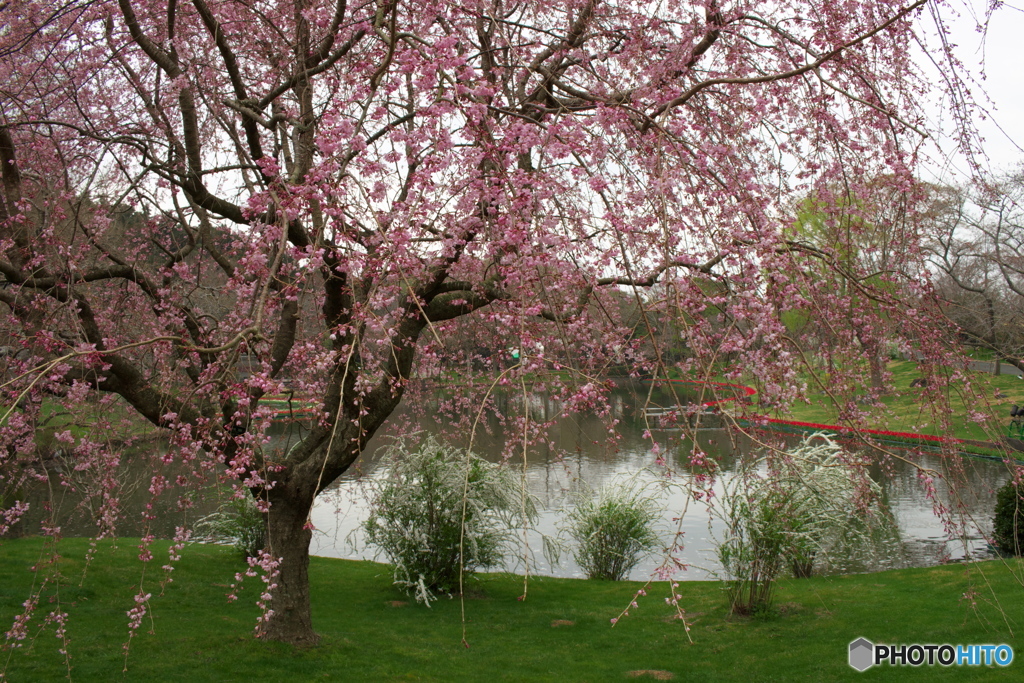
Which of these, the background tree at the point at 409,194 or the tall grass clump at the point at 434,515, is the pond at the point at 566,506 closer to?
the tall grass clump at the point at 434,515

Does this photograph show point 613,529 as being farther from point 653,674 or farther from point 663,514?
point 653,674

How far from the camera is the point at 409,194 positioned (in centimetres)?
313

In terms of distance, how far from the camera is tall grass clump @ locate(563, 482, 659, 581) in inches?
350

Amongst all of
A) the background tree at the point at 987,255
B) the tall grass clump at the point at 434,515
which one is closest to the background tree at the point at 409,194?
the tall grass clump at the point at 434,515

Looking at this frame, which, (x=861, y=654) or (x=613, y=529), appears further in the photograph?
(x=613, y=529)

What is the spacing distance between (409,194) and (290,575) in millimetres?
3691

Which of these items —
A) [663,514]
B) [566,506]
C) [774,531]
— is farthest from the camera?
[566,506]

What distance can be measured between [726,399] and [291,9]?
4315 millimetres

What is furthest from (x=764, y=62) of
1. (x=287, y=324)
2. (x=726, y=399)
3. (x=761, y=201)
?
(x=287, y=324)

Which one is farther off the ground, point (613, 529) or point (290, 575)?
point (613, 529)

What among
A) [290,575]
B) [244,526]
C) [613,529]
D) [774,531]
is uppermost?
[774,531]

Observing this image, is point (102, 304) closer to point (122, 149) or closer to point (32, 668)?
point (122, 149)

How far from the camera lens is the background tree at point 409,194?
109 inches

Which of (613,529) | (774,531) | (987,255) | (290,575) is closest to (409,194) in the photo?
(290,575)
